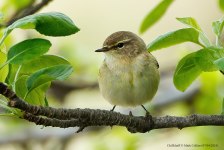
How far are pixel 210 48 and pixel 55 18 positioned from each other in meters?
1.13

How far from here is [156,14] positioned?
8.09 ft

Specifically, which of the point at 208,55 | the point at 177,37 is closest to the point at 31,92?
the point at 177,37

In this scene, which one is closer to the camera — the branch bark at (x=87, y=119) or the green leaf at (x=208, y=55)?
the branch bark at (x=87, y=119)

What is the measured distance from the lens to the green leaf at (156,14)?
2430 millimetres

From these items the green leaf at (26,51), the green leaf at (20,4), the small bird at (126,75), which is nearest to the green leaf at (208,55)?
the green leaf at (26,51)

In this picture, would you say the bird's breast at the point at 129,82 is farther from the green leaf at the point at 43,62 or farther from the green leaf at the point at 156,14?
the green leaf at the point at 43,62

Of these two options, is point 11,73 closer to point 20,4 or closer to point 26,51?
point 26,51

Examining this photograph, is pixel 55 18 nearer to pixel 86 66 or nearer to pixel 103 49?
pixel 103 49

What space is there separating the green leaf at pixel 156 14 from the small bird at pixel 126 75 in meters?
0.90

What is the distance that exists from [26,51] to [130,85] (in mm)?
1633

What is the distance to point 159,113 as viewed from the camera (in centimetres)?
492

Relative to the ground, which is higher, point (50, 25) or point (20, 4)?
point (20, 4)

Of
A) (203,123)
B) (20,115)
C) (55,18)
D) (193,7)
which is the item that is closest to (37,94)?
(20,115)

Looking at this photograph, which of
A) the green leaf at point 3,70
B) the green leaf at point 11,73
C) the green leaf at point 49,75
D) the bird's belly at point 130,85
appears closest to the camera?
the green leaf at point 49,75
